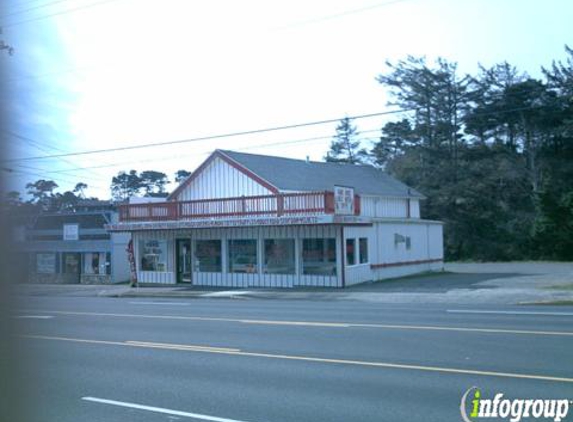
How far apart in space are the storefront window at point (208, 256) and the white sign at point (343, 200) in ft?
22.3

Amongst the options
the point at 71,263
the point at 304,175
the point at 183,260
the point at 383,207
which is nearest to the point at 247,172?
the point at 304,175

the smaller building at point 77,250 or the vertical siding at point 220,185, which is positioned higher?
the vertical siding at point 220,185

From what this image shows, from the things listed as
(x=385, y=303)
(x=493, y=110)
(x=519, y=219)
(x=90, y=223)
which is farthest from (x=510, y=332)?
(x=493, y=110)

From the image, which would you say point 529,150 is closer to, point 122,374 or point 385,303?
point 385,303

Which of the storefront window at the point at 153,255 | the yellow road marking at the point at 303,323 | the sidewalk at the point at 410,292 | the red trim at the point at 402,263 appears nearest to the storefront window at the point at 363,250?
the red trim at the point at 402,263

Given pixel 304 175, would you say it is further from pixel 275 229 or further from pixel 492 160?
pixel 492 160

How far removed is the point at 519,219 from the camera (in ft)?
157

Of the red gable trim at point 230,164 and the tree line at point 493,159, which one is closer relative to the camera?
the red gable trim at point 230,164

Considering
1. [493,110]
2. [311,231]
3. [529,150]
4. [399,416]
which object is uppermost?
[493,110]

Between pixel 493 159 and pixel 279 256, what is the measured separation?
2842 centimetres

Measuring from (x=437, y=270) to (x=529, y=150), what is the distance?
65.3 ft

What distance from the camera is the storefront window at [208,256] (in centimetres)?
3091

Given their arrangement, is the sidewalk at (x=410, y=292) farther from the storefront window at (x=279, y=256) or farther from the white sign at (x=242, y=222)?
the white sign at (x=242, y=222)

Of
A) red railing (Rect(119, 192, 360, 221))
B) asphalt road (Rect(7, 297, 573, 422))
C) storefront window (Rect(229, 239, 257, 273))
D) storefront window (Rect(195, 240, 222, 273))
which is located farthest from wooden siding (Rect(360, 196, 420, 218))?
asphalt road (Rect(7, 297, 573, 422))
